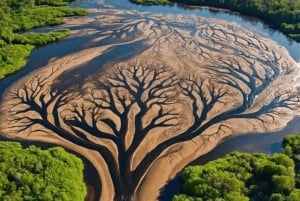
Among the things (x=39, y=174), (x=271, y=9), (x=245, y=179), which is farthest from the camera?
(x=271, y=9)

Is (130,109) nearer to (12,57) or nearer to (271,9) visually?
(12,57)

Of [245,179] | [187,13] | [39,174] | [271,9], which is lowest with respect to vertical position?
[39,174]

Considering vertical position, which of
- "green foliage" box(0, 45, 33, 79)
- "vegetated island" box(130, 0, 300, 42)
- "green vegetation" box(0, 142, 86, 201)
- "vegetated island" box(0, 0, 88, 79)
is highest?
"vegetated island" box(130, 0, 300, 42)

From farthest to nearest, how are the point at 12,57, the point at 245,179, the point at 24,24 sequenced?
the point at 24,24
the point at 12,57
the point at 245,179

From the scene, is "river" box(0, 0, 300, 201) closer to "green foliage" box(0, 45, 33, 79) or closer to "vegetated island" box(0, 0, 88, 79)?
"green foliage" box(0, 45, 33, 79)

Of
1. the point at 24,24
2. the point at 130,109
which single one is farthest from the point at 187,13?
the point at 130,109

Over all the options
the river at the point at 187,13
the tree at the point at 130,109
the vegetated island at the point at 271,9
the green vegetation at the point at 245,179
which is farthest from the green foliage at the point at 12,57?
the green vegetation at the point at 245,179

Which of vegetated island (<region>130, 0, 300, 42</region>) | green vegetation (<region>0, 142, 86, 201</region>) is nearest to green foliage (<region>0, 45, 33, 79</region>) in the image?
green vegetation (<region>0, 142, 86, 201</region>)
